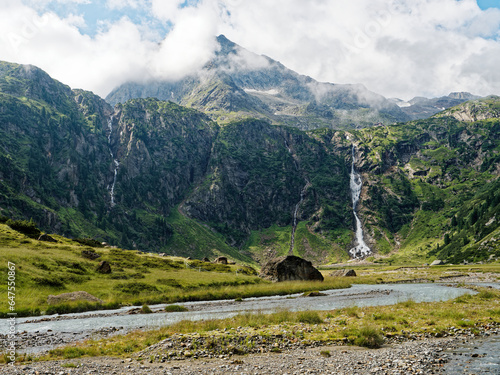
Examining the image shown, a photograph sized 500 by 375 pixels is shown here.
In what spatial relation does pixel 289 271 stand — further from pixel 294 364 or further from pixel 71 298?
pixel 294 364

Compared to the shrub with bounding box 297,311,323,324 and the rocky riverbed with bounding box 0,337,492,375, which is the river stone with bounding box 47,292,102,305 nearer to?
the rocky riverbed with bounding box 0,337,492,375

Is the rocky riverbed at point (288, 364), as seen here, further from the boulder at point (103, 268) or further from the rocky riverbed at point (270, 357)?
the boulder at point (103, 268)

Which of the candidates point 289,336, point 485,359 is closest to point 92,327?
point 289,336

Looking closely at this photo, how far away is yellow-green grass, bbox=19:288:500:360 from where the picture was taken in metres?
24.3

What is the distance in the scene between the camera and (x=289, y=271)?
102 m

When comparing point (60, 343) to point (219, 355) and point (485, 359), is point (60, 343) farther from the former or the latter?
point (485, 359)

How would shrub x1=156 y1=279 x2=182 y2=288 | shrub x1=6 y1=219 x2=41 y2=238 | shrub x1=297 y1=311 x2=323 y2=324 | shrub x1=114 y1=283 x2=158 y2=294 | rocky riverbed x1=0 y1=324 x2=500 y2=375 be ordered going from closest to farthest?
rocky riverbed x1=0 y1=324 x2=500 y2=375 < shrub x1=297 y1=311 x2=323 y2=324 < shrub x1=114 y1=283 x2=158 y2=294 < shrub x1=156 y1=279 x2=182 y2=288 < shrub x1=6 y1=219 x2=41 y2=238

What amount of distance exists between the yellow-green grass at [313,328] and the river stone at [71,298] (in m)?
25.4

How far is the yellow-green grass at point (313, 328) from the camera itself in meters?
24.3

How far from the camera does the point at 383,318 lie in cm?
3300

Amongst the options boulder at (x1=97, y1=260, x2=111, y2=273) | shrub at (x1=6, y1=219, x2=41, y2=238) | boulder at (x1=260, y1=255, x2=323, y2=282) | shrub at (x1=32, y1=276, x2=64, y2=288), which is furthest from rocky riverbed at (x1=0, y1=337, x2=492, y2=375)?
shrub at (x1=6, y1=219, x2=41, y2=238)

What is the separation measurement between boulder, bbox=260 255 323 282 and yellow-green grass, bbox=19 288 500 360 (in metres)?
65.0

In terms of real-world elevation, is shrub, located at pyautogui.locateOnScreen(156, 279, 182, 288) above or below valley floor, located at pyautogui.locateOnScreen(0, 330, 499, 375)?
below

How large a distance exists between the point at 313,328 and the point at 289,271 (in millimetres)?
75236
